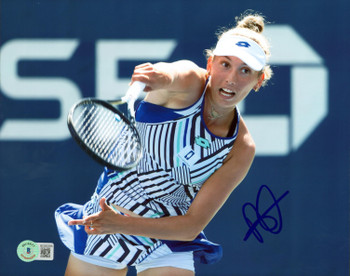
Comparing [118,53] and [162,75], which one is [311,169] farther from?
[162,75]

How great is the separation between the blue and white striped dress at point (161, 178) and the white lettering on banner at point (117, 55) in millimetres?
1178

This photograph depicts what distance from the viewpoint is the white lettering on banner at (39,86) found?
361cm

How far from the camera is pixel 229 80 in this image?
7.10 feet

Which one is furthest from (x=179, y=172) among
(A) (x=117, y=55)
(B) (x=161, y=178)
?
(A) (x=117, y=55)

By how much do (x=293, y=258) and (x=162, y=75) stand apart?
206cm

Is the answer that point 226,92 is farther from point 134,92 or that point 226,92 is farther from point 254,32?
point 134,92

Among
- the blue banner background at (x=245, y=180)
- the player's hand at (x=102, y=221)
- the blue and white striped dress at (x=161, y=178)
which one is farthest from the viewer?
the blue banner background at (x=245, y=180)

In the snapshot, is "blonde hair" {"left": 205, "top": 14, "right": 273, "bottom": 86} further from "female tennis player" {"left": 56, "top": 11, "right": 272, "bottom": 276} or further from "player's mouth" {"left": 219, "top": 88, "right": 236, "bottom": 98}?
"player's mouth" {"left": 219, "top": 88, "right": 236, "bottom": 98}

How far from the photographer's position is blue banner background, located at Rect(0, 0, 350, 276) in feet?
11.8

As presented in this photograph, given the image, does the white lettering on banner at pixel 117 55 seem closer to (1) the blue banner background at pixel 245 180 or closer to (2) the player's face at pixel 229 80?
(1) the blue banner background at pixel 245 180

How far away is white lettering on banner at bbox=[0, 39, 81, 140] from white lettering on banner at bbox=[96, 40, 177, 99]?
0.15 m

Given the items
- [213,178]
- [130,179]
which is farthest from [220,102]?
[130,179]

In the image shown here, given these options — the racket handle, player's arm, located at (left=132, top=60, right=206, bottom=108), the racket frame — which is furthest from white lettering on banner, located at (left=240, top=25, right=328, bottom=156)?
the racket handle
